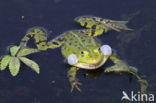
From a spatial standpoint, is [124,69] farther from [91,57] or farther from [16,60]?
[16,60]

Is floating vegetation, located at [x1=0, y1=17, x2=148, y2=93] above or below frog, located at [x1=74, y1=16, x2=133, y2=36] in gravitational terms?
below

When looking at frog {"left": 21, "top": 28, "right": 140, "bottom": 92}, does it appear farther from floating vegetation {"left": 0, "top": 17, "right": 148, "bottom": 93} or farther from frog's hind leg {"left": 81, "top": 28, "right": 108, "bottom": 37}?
frog's hind leg {"left": 81, "top": 28, "right": 108, "bottom": 37}

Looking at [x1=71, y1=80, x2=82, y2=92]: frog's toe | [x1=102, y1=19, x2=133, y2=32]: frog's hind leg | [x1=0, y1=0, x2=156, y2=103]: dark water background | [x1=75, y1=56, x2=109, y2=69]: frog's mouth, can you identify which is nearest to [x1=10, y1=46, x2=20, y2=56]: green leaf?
[x1=0, y1=0, x2=156, y2=103]: dark water background

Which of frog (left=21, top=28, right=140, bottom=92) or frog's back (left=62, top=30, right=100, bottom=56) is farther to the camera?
frog's back (left=62, top=30, right=100, bottom=56)

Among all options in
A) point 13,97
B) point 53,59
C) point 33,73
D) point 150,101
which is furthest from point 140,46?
point 13,97

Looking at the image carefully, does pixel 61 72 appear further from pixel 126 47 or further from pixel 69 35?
pixel 126 47

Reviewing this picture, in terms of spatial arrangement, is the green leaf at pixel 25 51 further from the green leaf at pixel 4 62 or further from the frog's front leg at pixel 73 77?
the frog's front leg at pixel 73 77
